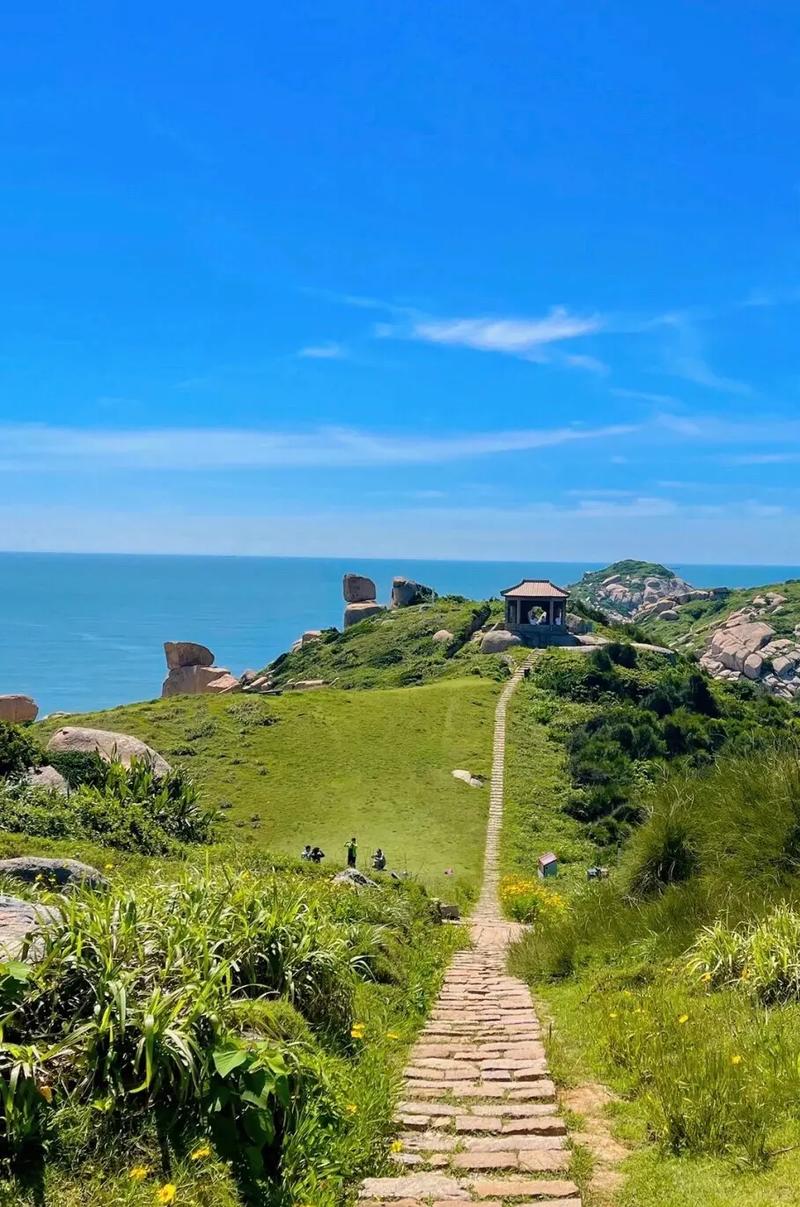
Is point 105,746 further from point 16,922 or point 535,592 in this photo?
point 535,592

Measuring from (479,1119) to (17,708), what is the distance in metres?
53.9

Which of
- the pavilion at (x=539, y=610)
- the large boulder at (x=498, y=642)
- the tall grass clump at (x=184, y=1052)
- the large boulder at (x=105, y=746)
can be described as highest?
the pavilion at (x=539, y=610)

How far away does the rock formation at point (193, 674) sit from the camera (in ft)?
222

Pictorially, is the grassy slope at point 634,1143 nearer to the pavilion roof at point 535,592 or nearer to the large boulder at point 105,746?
the large boulder at point 105,746

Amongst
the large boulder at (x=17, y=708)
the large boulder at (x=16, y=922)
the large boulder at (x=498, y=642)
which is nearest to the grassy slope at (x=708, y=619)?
the large boulder at (x=498, y=642)

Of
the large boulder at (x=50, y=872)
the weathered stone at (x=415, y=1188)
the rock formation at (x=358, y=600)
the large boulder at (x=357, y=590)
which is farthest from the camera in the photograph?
the large boulder at (x=357, y=590)

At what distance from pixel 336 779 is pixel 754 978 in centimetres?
3254

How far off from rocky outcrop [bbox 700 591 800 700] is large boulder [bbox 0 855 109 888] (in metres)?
96.3

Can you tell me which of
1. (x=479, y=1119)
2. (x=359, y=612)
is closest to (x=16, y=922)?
(x=479, y=1119)

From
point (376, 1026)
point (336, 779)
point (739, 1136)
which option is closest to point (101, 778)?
point (336, 779)

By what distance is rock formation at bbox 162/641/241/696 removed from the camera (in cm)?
6781

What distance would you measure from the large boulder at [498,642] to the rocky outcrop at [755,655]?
4291 centimetres

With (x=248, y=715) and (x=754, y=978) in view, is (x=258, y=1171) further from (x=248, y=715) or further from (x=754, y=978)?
(x=248, y=715)

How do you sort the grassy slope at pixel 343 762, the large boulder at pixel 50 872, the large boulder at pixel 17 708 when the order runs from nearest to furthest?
the large boulder at pixel 50 872
the grassy slope at pixel 343 762
the large boulder at pixel 17 708
